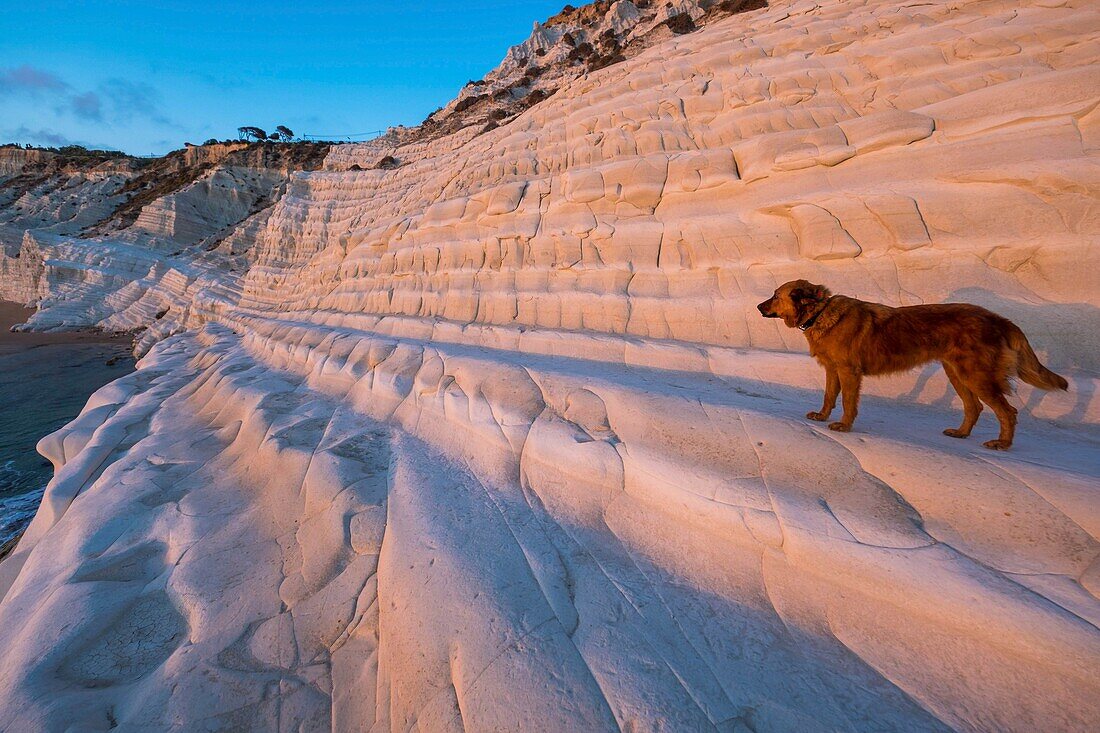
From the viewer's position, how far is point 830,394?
2609 mm

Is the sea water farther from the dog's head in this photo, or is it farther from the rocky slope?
the dog's head

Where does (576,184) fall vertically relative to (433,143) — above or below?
below

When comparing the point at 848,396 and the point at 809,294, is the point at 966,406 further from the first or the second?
the point at 809,294

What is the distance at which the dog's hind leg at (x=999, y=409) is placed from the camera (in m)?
2.16

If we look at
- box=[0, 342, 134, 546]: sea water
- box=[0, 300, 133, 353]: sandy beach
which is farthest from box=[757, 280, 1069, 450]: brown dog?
box=[0, 300, 133, 353]: sandy beach

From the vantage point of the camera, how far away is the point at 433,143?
18703 millimetres

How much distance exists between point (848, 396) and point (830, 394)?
12cm

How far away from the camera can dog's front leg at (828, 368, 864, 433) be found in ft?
7.93

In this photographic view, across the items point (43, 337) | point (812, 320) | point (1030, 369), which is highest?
point (812, 320)

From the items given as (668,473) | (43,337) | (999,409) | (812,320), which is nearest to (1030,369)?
(999,409)

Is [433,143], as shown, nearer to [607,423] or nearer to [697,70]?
[697,70]

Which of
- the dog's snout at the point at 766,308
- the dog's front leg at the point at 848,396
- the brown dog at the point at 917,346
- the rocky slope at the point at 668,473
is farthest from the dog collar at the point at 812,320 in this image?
the rocky slope at the point at 668,473

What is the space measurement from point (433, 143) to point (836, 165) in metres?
18.3

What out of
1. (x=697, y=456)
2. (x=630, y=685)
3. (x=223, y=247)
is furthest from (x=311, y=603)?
(x=223, y=247)
